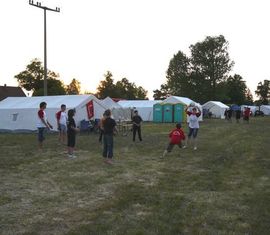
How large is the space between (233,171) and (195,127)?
219 inches

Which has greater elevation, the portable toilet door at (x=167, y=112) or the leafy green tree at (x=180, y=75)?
the leafy green tree at (x=180, y=75)

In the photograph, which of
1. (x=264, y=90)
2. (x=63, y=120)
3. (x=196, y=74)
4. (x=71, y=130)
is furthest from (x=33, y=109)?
(x=264, y=90)

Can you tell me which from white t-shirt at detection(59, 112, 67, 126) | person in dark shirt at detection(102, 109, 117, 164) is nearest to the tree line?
white t-shirt at detection(59, 112, 67, 126)

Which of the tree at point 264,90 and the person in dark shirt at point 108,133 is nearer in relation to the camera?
the person in dark shirt at point 108,133

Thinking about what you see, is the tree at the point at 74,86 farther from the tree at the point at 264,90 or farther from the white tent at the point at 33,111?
the white tent at the point at 33,111

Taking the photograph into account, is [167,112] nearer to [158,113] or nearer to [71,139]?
[158,113]

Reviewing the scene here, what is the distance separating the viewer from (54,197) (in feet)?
28.0

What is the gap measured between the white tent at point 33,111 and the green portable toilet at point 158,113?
58.7ft

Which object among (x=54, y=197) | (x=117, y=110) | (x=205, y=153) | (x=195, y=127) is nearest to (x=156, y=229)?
(x=54, y=197)

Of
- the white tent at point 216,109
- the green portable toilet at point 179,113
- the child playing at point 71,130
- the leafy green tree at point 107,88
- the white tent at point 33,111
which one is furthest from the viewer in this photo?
the leafy green tree at point 107,88

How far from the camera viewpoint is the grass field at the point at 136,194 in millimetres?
6566

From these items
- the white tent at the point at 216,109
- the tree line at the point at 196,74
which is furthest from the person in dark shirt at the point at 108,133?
the tree line at the point at 196,74

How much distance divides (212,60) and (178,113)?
33264 millimetres

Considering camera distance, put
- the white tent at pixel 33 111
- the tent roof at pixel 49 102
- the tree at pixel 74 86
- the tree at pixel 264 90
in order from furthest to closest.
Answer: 1. the tree at pixel 264 90
2. the tree at pixel 74 86
3. the tent roof at pixel 49 102
4. the white tent at pixel 33 111
